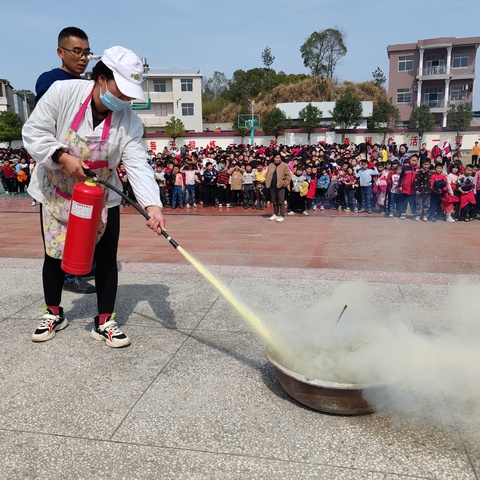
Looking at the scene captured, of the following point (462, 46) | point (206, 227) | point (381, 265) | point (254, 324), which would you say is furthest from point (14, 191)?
point (462, 46)

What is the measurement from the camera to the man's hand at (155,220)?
270 centimetres

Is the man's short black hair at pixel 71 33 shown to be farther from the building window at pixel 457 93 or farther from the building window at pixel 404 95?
the building window at pixel 404 95

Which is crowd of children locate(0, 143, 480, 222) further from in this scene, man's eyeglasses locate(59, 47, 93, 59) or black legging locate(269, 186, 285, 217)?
man's eyeglasses locate(59, 47, 93, 59)

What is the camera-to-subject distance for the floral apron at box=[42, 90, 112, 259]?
2.76 m

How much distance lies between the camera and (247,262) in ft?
19.0

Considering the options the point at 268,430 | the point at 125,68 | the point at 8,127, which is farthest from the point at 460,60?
the point at 268,430

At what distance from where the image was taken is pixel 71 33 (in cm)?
334

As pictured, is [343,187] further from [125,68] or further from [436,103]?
[436,103]

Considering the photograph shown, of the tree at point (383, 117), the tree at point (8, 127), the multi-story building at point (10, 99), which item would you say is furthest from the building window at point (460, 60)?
the multi-story building at point (10, 99)

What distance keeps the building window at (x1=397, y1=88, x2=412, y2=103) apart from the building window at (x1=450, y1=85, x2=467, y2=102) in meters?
4.02

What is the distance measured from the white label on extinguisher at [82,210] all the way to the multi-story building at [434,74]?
48708 millimetres

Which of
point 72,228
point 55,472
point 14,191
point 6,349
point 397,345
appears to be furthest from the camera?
point 14,191

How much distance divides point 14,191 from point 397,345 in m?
18.0

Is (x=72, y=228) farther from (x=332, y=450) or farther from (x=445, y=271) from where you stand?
(x=445, y=271)
